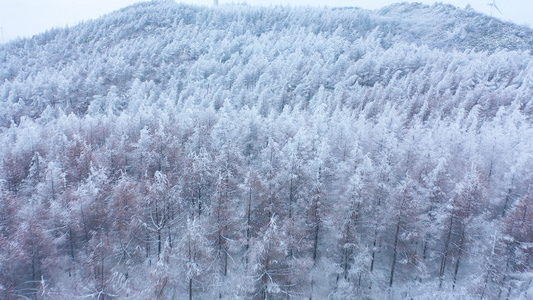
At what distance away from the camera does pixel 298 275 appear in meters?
24.3

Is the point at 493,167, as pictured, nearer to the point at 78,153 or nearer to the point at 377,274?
the point at 377,274

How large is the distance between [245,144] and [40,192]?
922 inches

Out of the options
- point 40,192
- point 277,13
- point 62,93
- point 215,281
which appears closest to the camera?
point 215,281

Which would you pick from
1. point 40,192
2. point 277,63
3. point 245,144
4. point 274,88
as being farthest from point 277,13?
point 40,192

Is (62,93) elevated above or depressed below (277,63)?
below

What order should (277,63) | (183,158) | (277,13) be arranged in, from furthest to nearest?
(277,13)
(277,63)
(183,158)

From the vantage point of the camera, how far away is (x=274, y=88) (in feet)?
240

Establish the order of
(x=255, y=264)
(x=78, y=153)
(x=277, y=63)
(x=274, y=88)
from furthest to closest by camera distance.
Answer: (x=277, y=63) < (x=274, y=88) < (x=78, y=153) < (x=255, y=264)

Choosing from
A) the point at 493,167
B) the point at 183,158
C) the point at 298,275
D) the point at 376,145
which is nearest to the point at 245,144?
the point at 183,158

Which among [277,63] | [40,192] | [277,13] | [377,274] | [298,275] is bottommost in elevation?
[377,274]

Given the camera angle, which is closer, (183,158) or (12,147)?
(183,158)

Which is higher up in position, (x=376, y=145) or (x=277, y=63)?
(x=277, y=63)

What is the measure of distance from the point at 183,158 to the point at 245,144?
9.00 metres

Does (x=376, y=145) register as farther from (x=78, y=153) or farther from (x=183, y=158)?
(x=78, y=153)
